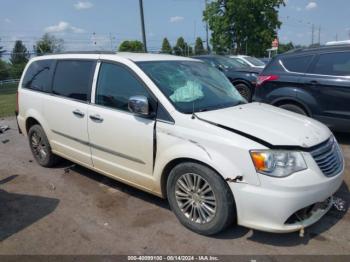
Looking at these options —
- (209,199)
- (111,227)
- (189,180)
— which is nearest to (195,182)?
(189,180)

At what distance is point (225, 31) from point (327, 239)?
39.8 meters

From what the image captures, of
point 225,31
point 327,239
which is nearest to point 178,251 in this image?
point 327,239

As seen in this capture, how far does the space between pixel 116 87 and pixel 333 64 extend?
4.20 metres

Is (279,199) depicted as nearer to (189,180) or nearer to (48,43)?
(189,180)

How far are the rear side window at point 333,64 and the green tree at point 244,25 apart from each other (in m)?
35.6

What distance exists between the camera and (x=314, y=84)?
6492 millimetres

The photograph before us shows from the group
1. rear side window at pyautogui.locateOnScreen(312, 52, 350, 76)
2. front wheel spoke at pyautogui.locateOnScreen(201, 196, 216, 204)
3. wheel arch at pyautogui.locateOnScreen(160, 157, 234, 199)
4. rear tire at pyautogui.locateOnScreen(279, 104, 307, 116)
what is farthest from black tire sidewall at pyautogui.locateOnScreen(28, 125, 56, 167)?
rear side window at pyautogui.locateOnScreen(312, 52, 350, 76)

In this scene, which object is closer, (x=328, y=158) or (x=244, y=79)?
(x=328, y=158)

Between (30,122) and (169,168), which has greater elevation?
(30,122)

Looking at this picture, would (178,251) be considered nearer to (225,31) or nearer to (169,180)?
(169,180)

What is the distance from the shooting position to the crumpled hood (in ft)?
10.8

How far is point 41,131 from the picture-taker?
548 centimetres

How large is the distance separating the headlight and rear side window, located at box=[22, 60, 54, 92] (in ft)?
11.3

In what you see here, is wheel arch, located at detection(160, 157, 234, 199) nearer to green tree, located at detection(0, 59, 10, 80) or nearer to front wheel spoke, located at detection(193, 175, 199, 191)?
front wheel spoke, located at detection(193, 175, 199, 191)
